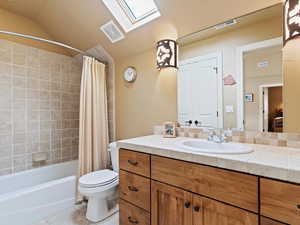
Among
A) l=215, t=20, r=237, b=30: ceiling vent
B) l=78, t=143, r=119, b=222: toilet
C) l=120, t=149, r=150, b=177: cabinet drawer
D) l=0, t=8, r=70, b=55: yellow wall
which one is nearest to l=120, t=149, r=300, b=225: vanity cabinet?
l=120, t=149, r=150, b=177: cabinet drawer

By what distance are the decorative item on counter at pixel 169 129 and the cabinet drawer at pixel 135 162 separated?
0.50 meters

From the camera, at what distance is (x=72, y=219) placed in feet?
5.79

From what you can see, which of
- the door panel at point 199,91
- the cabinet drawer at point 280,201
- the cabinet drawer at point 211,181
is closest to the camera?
the cabinet drawer at point 280,201

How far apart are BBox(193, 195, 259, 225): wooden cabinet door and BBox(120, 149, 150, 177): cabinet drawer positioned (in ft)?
1.36

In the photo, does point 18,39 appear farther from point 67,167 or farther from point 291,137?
point 291,137

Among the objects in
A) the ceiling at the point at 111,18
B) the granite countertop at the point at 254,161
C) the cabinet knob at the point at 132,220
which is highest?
the ceiling at the point at 111,18

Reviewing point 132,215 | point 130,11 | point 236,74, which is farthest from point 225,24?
point 132,215

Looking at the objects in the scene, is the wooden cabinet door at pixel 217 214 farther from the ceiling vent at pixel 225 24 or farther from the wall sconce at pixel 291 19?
the ceiling vent at pixel 225 24

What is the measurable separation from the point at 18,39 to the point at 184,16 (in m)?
2.20

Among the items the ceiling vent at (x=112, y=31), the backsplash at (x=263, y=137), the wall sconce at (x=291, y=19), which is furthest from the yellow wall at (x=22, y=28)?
the wall sconce at (x=291, y=19)

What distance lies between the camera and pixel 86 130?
2.15 metres

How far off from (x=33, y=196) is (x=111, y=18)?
7.10 ft

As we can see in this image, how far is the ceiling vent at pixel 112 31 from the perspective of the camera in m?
2.06

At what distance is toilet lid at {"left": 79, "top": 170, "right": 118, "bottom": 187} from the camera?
165 cm
